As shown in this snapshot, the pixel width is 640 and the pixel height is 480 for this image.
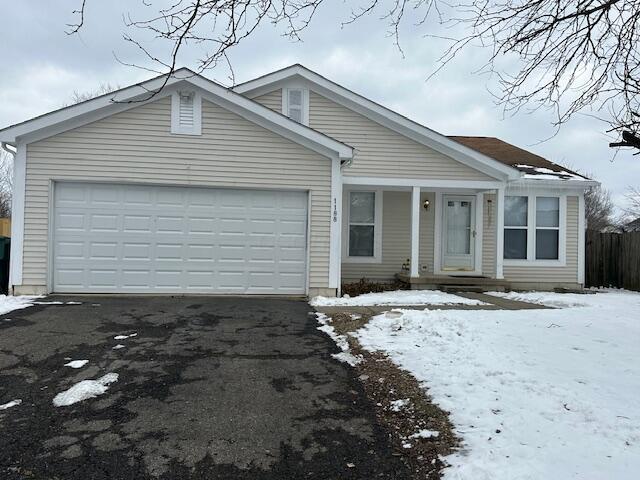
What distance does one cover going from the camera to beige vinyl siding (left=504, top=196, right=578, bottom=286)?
13578 millimetres

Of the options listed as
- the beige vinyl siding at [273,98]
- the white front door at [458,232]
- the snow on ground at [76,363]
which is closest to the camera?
the snow on ground at [76,363]

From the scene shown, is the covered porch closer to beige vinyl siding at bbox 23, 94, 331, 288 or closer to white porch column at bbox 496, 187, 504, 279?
white porch column at bbox 496, 187, 504, 279

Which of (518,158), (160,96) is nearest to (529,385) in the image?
(160,96)

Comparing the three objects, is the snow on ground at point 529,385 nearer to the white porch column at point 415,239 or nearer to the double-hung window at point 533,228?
the white porch column at point 415,239

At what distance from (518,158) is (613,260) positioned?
4.36m

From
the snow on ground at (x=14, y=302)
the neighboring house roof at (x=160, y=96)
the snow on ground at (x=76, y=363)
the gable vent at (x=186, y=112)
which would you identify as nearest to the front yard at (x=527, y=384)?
the snow on ground at (x=76, y=363)

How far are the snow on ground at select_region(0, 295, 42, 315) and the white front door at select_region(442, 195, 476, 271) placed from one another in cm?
987

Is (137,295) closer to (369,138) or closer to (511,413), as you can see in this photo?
(369,138)

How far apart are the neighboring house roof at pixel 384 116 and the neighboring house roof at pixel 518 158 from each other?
1272 mm

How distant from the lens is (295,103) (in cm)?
1290

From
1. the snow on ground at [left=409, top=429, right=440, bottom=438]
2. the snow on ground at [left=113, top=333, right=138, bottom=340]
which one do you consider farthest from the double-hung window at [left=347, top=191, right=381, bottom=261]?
the snow on ground at [left=409, top=429, right=440, bottom=438]

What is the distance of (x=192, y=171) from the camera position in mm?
10250

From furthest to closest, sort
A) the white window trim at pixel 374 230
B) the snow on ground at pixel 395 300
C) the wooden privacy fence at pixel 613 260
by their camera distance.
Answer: the wooden privacy fence at pixel 613 260 < the white window trim at pixel 374 230 < the snow on ground at pixel 395 300

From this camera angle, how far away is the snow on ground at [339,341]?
5754mm
